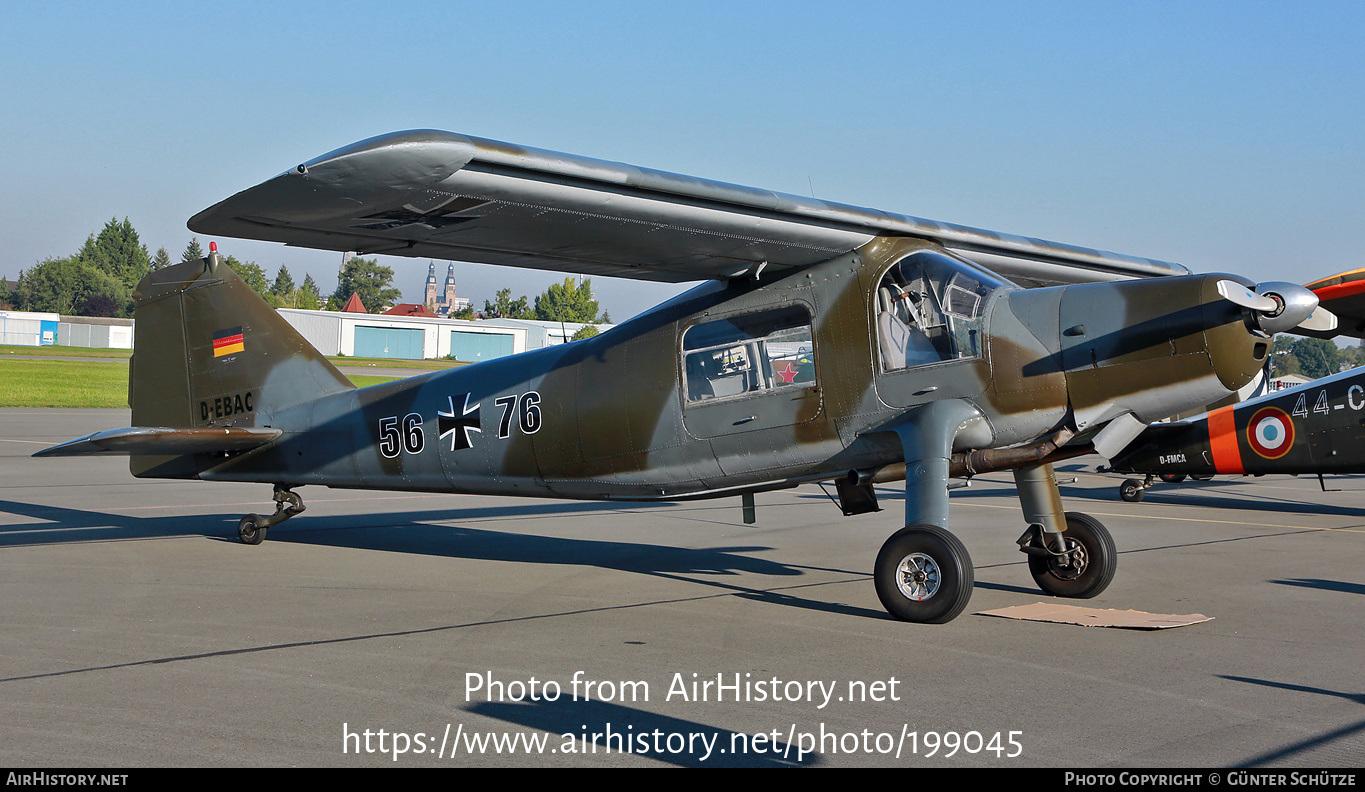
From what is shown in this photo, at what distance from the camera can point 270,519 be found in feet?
37.0

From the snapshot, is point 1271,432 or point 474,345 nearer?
point 1271,432

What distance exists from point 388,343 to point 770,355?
309ft

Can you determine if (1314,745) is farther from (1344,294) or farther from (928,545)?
(1344,294)

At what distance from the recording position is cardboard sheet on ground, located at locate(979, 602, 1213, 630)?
284 inches

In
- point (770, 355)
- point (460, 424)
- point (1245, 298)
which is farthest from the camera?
point (460, 424)

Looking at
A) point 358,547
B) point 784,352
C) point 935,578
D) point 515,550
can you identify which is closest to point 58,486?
point 358,547

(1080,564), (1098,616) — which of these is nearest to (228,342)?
(1080,564)

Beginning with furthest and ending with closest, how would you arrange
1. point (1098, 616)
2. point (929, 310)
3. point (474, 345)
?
point (474, 345) < point (929, 310) < point (1098, 616)

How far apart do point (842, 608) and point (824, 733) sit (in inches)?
127

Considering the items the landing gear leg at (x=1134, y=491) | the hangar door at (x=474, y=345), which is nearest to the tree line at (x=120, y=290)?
the hangar door at (x=474, y=345)

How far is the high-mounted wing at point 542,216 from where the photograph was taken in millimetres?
5855

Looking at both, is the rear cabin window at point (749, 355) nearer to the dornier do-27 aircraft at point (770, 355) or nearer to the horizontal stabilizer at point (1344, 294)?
the dornier do-27 aircraft at point (770, 355)

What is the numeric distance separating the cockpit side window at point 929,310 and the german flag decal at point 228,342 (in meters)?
7.30

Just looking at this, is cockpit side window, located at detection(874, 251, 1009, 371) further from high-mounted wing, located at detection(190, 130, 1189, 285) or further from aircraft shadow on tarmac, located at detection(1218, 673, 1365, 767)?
aircraft shadow on tarmac, located at detection(1218, 673, 1365, 767)
